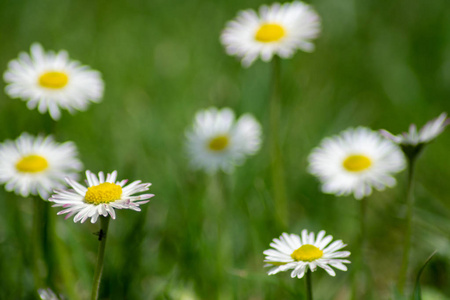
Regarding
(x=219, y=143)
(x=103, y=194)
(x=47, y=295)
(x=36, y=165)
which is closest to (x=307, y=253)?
(x=103, y=194)

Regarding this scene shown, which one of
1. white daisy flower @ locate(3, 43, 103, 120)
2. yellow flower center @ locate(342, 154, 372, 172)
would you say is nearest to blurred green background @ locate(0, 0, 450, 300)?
white daisy flower @ locate(3, 43, 103, 120)

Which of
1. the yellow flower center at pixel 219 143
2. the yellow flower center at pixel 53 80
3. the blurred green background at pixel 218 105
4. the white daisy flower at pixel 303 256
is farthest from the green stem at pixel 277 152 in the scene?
the yellow flower center at pixel 53 80

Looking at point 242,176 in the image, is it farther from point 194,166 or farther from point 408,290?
point 408,290

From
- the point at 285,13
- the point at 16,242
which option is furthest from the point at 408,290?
the point at 16,242

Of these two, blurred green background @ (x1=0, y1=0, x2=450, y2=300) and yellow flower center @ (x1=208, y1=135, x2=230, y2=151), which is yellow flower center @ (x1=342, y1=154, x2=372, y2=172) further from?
yellow flower center @ (x1=208, y1=135, x2=230, y2=151)

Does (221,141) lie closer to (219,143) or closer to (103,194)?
(219,143)
